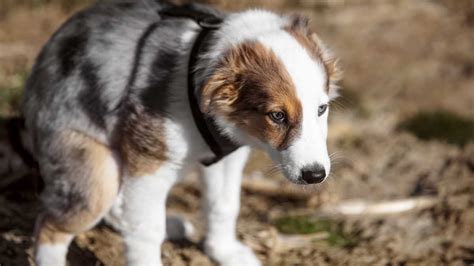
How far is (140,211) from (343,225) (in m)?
2.17

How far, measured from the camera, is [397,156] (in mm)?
7285

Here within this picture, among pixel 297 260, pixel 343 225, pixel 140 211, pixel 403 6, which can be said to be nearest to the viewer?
pixel 140 211

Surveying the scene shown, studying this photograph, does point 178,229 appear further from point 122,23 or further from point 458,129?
point 458,129

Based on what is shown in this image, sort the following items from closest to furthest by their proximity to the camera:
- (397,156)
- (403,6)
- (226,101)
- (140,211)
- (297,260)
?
(226,101)
(140,211)
(297,260)
(397,156)
(403,6)

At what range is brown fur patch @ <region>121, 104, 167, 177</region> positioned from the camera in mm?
4172

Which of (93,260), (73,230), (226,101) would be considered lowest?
(93,260)

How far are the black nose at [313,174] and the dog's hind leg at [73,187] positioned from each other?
1203mm

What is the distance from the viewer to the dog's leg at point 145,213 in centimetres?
428

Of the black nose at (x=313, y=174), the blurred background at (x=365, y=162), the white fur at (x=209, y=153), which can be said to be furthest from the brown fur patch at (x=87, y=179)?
the black nose at (x=313, y=174)

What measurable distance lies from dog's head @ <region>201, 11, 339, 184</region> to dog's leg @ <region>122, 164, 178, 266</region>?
20.2 inches

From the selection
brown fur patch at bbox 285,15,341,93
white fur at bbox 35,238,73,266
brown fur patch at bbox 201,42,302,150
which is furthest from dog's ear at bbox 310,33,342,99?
white fur at bbox 35,238,73,266

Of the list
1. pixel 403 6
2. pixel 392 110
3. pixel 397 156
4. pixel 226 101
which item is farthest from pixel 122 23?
pixel 403 6

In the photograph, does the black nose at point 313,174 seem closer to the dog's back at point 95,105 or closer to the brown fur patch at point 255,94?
the brown fur patch at point 255,94

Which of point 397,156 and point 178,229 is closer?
point 178,229
